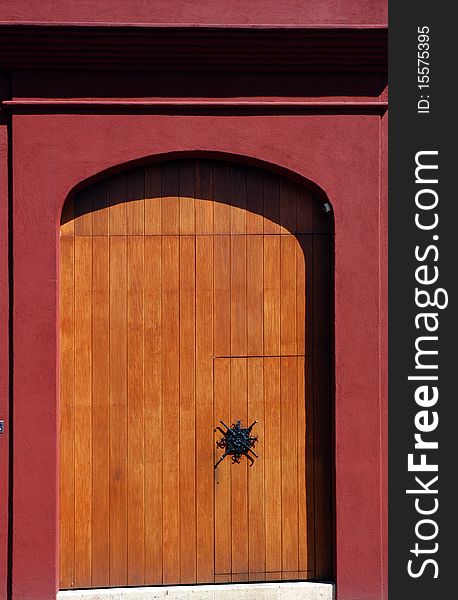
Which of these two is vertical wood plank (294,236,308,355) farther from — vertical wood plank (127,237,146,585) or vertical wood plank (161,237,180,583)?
vertical wood plank (127,237,146,585)

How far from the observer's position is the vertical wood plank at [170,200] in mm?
5043

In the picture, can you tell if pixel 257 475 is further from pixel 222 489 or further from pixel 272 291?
pixel 272 291

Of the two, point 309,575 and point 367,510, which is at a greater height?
point 367,510

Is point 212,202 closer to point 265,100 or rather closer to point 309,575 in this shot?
point 265,100

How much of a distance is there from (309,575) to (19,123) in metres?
4.05

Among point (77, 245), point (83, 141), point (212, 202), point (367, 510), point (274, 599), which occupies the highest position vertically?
point (83, 141)

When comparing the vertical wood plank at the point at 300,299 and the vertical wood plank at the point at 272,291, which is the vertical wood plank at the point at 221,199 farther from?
the vertical wood plank at the point at 300,299

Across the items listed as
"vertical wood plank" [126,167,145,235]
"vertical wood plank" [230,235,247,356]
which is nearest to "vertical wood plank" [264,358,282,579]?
"vertical wood plank" [230,235,247,356]

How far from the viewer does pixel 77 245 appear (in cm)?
501

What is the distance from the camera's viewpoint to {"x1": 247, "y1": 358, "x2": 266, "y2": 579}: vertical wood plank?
5051 millimetres

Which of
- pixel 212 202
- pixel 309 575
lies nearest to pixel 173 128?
pixel 212 202

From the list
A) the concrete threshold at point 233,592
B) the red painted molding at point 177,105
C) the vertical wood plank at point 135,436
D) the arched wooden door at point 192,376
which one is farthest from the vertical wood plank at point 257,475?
the red painted molding at point 177,105

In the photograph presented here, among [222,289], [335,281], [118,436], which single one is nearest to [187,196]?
[222,289]

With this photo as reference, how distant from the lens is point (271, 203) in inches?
201
